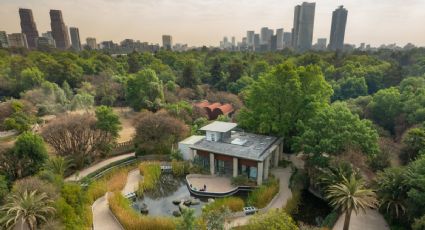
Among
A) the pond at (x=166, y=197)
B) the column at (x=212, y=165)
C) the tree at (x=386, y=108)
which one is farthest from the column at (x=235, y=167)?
the tree at (x=386, y=108)

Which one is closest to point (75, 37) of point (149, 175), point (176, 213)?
point (149, 175)

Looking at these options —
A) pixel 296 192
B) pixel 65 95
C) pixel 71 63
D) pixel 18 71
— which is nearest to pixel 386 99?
pixel 296 192

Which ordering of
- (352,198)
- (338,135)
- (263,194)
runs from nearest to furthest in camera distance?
1. (352,198)
2. (338,135)
3. (263,194)

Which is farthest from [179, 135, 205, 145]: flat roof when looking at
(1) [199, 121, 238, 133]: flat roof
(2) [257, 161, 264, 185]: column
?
(2) [257, 161, 264, 185]: column

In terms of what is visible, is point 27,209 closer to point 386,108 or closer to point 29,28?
point 386,108

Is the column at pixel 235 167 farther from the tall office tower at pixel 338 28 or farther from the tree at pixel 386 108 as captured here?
the tall office tower at pixel 338 28

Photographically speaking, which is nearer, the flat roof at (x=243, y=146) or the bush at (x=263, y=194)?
the bush at (x=263, y=194)

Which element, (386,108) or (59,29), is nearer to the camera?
(386,108)
